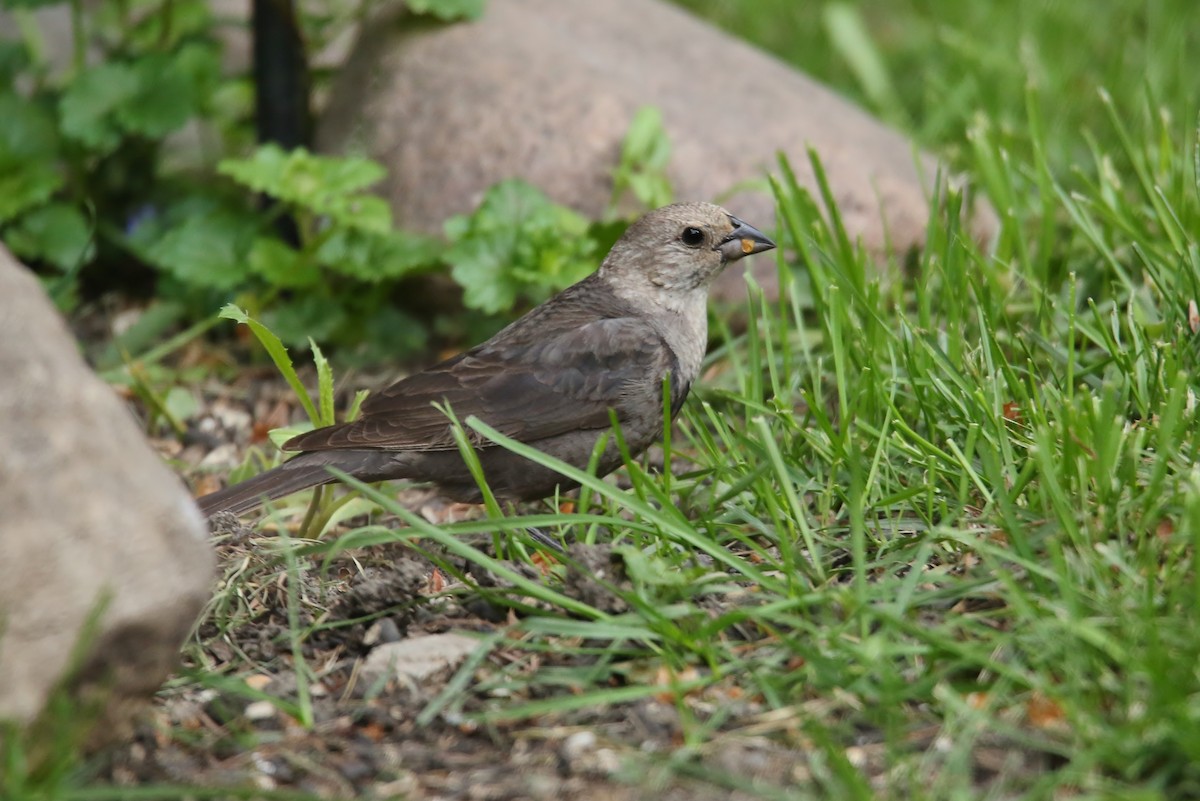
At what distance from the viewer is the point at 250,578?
352 centimetres

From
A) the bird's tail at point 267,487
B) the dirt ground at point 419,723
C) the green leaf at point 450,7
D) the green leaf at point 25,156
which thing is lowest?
the dirt ground at point 419,723

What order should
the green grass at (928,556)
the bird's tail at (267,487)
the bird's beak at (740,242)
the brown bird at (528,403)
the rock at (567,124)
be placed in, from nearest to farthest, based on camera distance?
the green grass at (928,556) < the bird's tail at (267,487) < the brown bird at (528,403) < the bird's beak at (740,242) < the rock at (567,124)

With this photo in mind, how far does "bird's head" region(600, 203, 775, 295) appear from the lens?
4582 mm

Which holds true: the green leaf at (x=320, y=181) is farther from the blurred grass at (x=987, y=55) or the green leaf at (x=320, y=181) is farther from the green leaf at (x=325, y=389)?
the blurred grass at (x=987, y=55)

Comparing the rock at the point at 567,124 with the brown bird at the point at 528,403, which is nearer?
the brown bird at the point at 528,403

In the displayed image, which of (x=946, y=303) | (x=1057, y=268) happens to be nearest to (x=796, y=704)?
(x=946, y=303)

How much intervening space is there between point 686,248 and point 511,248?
2.33ft

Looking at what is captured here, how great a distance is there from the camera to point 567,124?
219 inches

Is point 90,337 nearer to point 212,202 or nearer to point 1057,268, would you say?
point 212,202

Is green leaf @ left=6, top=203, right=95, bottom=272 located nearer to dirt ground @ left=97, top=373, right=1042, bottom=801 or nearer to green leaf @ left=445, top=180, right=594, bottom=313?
green leaf @ left=445, top=180, right=594, bottom=313

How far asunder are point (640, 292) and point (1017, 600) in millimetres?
2093

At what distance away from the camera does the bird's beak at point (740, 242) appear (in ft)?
14.9

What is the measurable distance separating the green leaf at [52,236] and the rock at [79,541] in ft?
9.25

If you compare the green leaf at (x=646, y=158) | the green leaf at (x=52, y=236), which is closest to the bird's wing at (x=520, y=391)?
the green leaf at (x=646, y=158)
